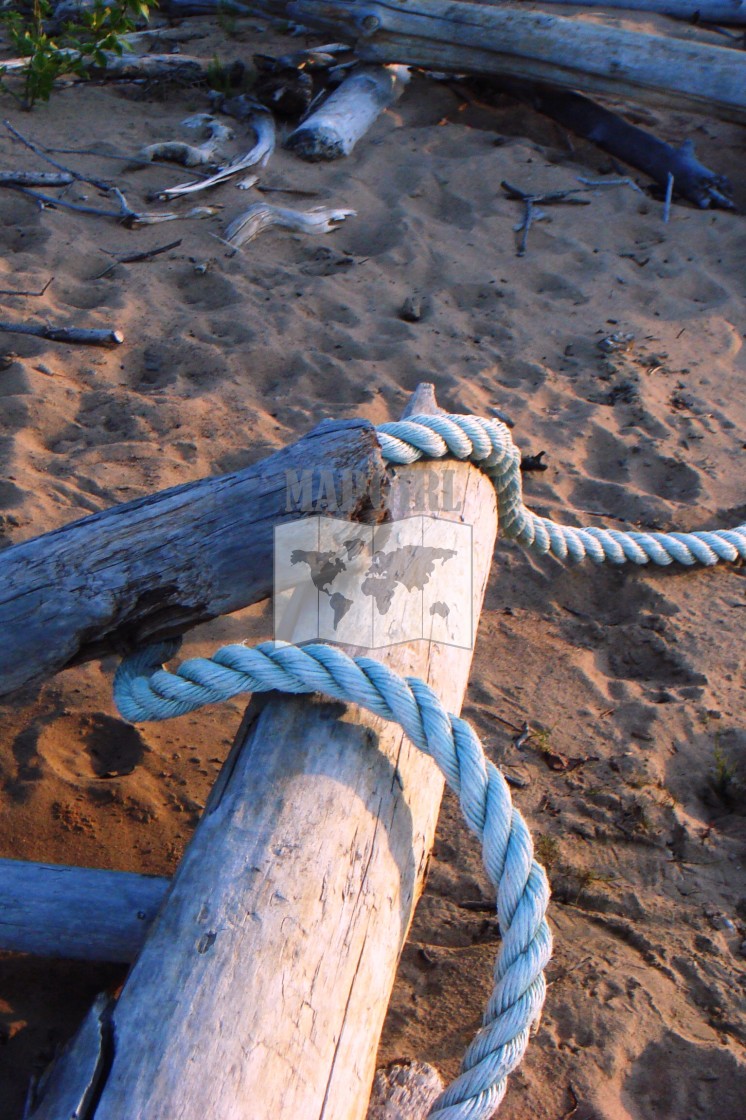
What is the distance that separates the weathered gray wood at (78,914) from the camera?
1584mm

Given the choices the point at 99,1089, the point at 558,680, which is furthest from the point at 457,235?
the point at 99,1089

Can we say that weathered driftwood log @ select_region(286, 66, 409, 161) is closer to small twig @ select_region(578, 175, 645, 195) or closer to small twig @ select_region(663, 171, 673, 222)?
small twig @ select_region(578, 175, 645, 195)

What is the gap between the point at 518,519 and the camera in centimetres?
254

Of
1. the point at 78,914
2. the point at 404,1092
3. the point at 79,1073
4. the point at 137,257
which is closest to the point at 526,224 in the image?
the point at 137,257

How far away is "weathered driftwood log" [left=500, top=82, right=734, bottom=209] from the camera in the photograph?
502cm

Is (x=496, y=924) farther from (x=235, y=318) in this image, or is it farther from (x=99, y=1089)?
(x=235, y=318)

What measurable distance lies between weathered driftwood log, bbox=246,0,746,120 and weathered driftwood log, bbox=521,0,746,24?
53.9 inches

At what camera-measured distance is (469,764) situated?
151cm

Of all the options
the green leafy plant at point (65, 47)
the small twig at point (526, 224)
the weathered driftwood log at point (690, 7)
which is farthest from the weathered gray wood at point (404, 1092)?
the weathered driftwood log at point (690, 7)

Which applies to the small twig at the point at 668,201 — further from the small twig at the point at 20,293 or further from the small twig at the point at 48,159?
the small twig at the point at 20,293

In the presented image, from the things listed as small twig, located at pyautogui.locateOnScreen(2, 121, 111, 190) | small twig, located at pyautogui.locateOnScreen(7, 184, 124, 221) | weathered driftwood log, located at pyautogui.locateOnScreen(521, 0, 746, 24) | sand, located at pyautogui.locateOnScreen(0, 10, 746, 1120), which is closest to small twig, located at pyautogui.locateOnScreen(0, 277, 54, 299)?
sand, located at pyautogui.locateOnScreen(0, 10, 746, 1120)

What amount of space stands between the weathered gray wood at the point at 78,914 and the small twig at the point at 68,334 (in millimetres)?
2354

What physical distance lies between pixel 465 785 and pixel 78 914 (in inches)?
26.6

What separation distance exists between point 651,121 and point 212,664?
17.7 ft
